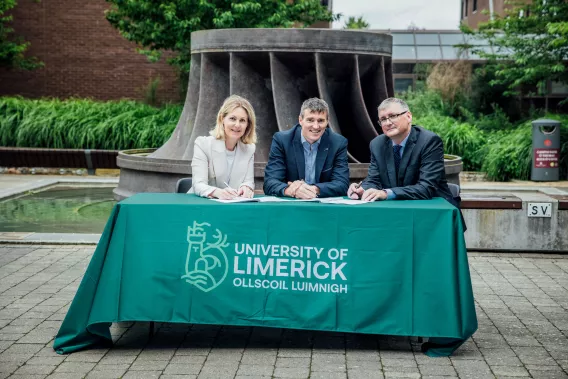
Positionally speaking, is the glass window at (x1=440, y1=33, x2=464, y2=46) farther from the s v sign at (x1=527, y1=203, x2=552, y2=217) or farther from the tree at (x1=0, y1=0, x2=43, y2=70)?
the s v sign at (x1=527, y1=203, x2=552, y2=217)

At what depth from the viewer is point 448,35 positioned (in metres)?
35.5

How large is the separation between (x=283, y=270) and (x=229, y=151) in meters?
1.45

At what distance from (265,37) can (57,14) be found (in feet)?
60.1

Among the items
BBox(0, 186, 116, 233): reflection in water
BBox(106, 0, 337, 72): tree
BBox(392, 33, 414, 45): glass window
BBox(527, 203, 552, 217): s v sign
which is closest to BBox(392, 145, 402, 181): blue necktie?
BBox(527, 203, 552, 217): s v sign

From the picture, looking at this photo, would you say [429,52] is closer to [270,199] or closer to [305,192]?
[305,192]

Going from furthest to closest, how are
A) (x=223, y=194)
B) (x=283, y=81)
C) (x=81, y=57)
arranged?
(x=81, y=57), (x=283, y=81), (x=223, y=194)

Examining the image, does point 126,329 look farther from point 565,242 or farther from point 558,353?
point 565,242

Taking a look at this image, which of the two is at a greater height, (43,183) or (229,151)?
(229,151)

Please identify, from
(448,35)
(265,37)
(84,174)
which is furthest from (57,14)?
(265,37)

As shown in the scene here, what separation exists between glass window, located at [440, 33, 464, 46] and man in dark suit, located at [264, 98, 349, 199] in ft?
95.0

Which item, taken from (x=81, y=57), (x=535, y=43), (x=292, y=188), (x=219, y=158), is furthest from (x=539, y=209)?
(x=81, y=57)

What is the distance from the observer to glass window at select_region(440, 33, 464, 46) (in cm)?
3469

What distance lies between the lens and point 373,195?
19.3 ft

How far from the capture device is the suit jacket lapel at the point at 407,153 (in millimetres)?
6188
